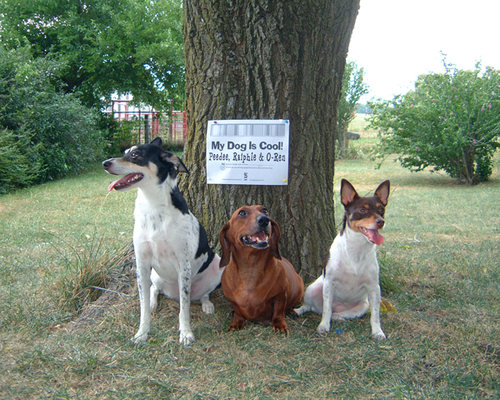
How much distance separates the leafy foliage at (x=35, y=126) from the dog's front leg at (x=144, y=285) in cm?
866

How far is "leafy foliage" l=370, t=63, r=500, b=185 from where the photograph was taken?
38.4 feet

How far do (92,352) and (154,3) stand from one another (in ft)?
61.3

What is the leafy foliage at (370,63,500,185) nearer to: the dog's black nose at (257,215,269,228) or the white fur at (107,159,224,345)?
the dog's black nose at (257,215,269,228)

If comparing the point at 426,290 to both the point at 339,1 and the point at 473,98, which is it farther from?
the point at 473,98

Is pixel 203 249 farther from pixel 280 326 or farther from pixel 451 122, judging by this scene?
pixel 451 122

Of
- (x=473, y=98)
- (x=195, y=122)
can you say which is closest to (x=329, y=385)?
(x=195, y=122)

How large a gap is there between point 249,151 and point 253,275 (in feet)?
3.60

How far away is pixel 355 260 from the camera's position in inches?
135

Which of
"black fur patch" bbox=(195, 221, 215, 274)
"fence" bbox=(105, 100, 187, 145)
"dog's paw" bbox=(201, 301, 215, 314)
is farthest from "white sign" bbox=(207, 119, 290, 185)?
"fence" bbox=(105, 100, 187, 145)

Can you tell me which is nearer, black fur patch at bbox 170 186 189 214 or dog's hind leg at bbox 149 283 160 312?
black fur patch at bbox 170 186 189 214

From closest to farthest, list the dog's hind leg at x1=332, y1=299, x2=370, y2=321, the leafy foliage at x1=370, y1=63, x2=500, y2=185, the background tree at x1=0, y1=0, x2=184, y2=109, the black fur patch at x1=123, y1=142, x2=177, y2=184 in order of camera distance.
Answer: the black fur patch at x1=123, y1=142, x2=177, y2=184 < the dog's hind leg at x1=332, y1=299, x2=370, y2=321 < the leafy foliage at x1=370, y1=63, x2=500, y2=185 < the background tree at x1=0, y1=0, x2=184, y2=109

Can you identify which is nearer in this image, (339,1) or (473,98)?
(339,1)

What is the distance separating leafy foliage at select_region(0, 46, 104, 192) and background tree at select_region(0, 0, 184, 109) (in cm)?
366

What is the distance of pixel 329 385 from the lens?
272 centimetres
